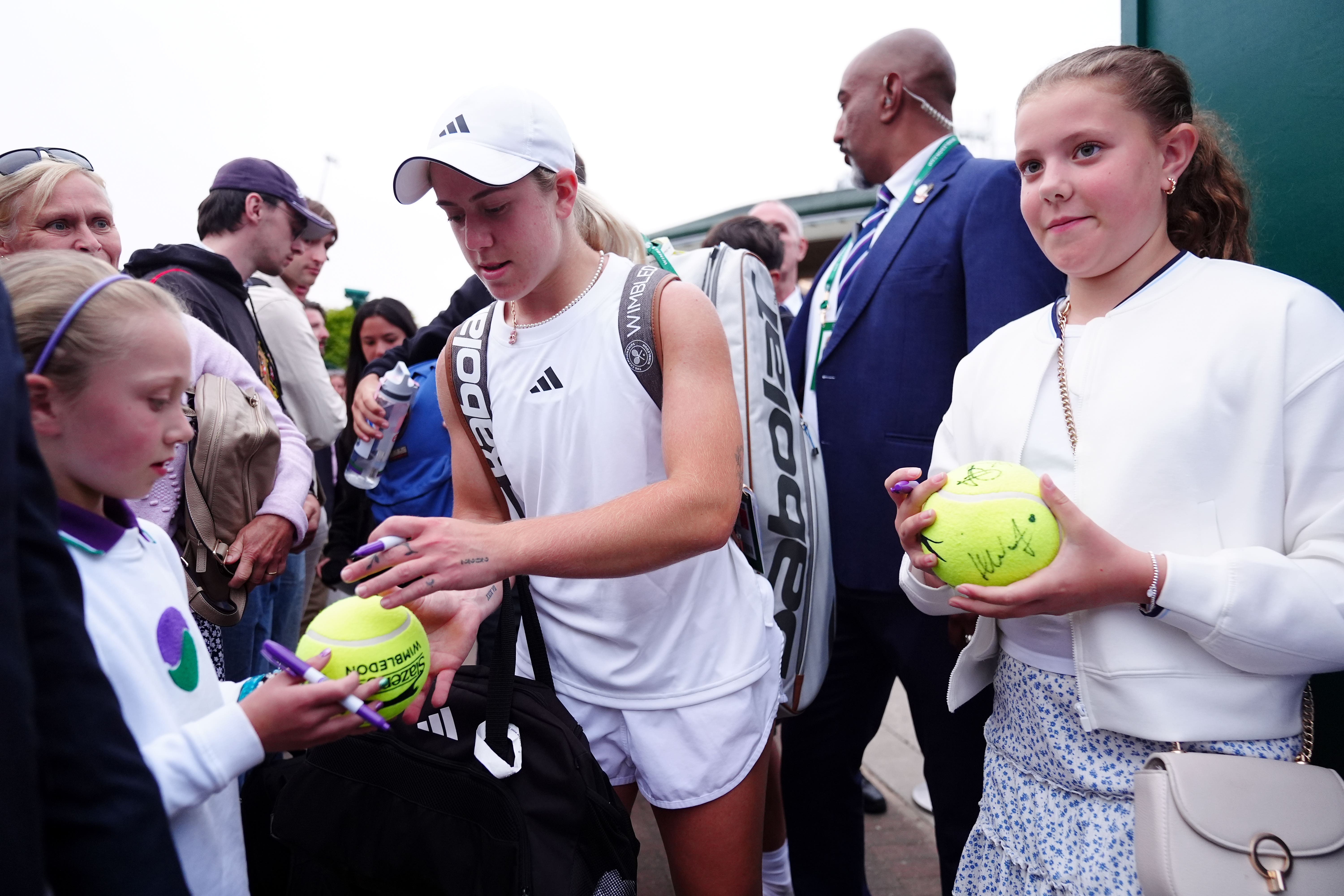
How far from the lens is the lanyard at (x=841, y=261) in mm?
2623

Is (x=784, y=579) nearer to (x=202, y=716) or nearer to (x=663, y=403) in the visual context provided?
(x=663, y=403)

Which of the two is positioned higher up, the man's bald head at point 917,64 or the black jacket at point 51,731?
the man's bald head at point 917,64

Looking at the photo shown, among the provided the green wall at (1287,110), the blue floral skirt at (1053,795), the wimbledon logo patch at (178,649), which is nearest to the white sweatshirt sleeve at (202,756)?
the wimbledon logo patch at (178,649)

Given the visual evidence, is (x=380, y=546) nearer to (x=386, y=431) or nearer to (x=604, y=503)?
(x=604, y=503)

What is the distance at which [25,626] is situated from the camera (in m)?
0.85

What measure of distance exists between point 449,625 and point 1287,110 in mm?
2459

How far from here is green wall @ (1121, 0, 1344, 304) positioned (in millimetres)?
1940

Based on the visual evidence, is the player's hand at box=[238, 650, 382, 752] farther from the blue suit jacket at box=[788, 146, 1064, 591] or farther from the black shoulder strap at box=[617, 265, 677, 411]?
the blue suit jacket at box=[788, 146, 1064, 591]


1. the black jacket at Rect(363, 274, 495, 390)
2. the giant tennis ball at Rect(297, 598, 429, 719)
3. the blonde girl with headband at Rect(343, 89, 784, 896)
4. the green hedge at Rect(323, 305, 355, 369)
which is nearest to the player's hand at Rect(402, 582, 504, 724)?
the blonde girl with headband at Rect(343, 89, 784, 896)

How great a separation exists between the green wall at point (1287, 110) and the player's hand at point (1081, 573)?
1.18m

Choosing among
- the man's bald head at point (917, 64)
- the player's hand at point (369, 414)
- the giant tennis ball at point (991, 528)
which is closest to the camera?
the giant tennis ball at point (991, 528)

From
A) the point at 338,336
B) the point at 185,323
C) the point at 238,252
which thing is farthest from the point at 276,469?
the point at 338,336

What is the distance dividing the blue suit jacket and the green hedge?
12575 millimetres

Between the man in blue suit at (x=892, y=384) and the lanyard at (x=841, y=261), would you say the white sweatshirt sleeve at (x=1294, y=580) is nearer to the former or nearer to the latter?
the man in blue suit at (x=892, y=384)
